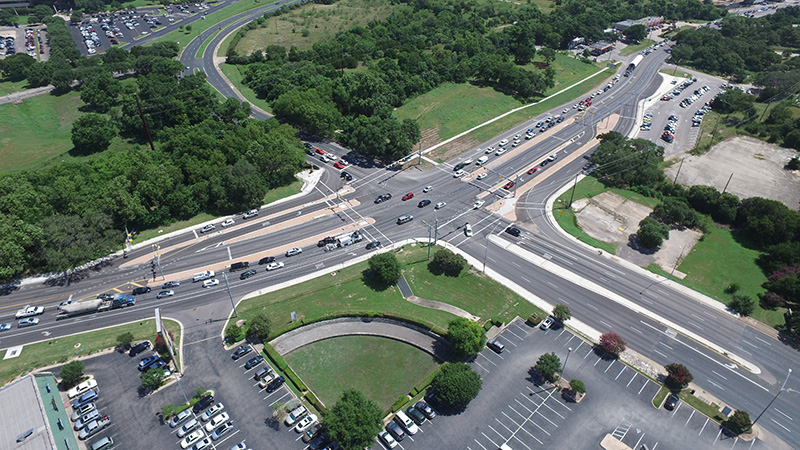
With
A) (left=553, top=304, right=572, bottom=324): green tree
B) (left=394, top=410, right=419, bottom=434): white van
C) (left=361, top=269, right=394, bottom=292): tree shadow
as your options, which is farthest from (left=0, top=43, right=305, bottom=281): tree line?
A: (left=553, top=304, right=572, bottom=324): green tree

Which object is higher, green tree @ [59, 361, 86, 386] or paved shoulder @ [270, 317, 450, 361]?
green tree @ [59, 361, 86, 386]

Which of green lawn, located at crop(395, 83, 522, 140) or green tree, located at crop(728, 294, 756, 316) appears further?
green lawn, located at crop(395, 83, 522, 140)

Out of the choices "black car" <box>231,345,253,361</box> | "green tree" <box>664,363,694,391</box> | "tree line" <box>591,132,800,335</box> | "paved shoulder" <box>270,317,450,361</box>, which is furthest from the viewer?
"tree line" <box>591,132,800,335</box>

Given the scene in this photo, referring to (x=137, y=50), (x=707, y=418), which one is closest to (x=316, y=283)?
(x=707, y=418)

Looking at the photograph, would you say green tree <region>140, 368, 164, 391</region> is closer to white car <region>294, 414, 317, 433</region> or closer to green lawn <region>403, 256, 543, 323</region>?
white car <region>294, 414, 317, 433</region>

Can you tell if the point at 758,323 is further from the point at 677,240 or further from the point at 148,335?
the point at 148,335

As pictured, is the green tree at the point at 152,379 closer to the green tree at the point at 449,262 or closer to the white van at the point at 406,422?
the white van at the point at 406,422

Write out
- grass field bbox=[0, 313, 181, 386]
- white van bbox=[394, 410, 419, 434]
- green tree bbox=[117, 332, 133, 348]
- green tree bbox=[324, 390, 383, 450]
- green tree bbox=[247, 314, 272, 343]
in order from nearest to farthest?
1. green tree bbox=[324, 390, 383, 450]
2. white van bbox=[394, 410, 419, 434]
3. grass field bbox=[0, 313, 181, 386]
4. green tree bbox=[117, 332, 133, 348]
5. green tree bbox=[247, 314, 272, 343]
